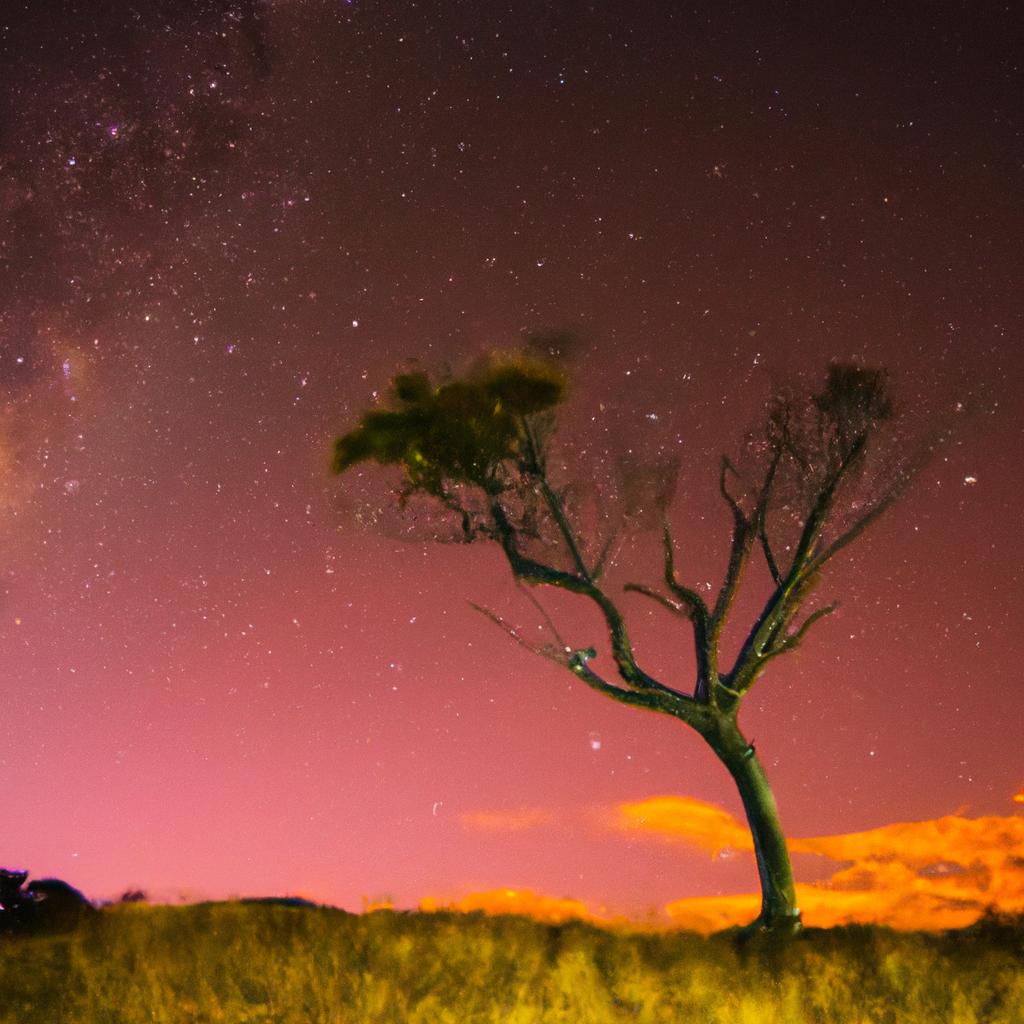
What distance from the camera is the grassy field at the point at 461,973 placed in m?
8.73

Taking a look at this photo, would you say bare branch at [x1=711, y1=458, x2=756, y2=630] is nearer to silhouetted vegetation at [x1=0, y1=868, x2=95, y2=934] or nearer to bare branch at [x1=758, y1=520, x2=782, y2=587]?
bare branch at [x1=758, y1=520, x2=782, y2=587]

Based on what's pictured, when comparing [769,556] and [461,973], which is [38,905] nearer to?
[461,973]

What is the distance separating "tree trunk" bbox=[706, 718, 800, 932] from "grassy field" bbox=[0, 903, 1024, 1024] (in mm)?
1971

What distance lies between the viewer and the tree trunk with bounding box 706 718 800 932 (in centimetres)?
1289

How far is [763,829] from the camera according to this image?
13.5 metres

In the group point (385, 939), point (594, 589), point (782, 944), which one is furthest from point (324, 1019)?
point (594, 589)

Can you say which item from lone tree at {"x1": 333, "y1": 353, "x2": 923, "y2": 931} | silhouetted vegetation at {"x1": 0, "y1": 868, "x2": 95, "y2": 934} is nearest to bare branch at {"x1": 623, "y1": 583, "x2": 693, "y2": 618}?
lone tree at {"x1": 333, "y1": 353, "x2": 923, "y2": 931}

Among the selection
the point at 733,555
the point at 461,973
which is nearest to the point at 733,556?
the point at 733,555

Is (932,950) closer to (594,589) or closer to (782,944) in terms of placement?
(782,944)

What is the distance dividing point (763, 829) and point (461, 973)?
571cm

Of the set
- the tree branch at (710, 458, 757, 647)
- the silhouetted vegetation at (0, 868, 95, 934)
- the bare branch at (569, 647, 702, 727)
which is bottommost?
the silhouetted vegetation at (0, 868, 95, 934)

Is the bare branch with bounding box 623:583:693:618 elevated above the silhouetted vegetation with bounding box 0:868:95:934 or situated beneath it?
elevated above

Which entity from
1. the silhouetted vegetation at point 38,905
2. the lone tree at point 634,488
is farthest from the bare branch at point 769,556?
the silhouetted vegetation at point 38,905

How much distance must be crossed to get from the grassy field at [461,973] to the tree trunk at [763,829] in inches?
77.6
